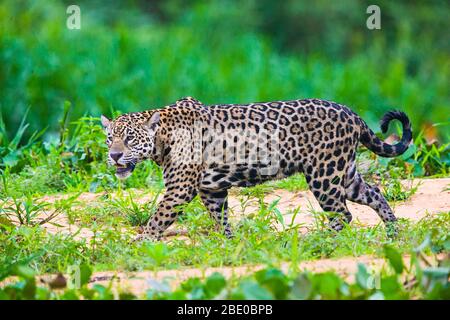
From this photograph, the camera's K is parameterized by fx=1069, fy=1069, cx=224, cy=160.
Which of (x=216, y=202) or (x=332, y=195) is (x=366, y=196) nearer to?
(x=332, y=195)

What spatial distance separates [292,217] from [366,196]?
728 millimetres

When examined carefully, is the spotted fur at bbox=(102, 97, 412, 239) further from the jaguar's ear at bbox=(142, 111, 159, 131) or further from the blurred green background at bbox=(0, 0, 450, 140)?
the blurred green background at bbox=(0, 0, 450, 140)

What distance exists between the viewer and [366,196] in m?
8.63

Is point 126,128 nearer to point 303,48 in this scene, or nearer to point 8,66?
point 8,66

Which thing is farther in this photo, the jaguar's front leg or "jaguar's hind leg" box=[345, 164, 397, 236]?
"jaguar's hind leg" box=[345, 164, 397, 236]

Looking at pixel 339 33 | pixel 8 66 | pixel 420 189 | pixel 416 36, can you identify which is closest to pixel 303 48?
pixel 339 33

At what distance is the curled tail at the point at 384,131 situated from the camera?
8.77 metres

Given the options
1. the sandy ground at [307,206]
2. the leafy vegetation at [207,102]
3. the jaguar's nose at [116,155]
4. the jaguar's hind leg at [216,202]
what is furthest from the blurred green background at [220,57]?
the jaguar's nose at [116,155]

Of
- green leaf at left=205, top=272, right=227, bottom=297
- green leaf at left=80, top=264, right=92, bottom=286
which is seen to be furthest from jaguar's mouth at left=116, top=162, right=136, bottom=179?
green leaf at left=205, top=272, right=227, bottom=297

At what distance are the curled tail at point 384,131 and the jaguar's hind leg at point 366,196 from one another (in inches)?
11.1

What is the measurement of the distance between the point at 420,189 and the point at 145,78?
20.3ft

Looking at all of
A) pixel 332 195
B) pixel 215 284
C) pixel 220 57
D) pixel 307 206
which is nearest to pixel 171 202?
pixel 307 206

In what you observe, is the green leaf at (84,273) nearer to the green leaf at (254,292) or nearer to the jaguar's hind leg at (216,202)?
the green leaf at (254,292)

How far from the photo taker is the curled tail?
8.77m
